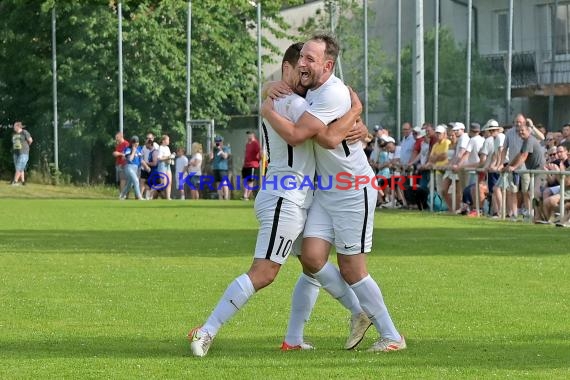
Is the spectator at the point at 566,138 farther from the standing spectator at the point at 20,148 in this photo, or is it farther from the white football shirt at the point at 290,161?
Result: the standing spectator at the point at 20,148

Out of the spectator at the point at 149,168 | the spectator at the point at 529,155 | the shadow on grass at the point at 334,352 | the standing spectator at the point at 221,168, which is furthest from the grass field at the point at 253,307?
the standing spectator at the point at 221,168

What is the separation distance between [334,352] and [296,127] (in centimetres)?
156

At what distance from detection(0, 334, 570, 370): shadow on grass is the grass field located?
0.01 metres

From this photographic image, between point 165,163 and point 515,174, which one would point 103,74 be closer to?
point 165,163

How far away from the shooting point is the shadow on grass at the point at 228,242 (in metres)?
20.2

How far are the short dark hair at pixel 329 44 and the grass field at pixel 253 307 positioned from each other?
6.47 feet

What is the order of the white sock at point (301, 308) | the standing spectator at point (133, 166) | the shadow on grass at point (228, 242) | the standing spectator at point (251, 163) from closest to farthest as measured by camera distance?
the white sock at point (301, 308)
the shadow on grass at point (228, 242)
the standing spectator at point (133, 166)
the standing spectator at point (251, 163)

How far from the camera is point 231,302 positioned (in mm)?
9586

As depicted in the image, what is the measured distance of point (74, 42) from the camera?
54156mm

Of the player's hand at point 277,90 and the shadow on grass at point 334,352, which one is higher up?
the player's hand at point 277,90

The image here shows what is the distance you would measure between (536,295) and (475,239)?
888 cm

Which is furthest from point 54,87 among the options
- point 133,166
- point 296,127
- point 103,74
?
point 296,127

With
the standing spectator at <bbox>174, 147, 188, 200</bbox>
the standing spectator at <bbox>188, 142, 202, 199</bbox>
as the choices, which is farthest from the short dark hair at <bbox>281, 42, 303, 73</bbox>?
the standing spectator at <bbox>174, 147, 188, 200</bbox>

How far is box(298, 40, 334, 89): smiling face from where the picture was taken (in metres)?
9.48
